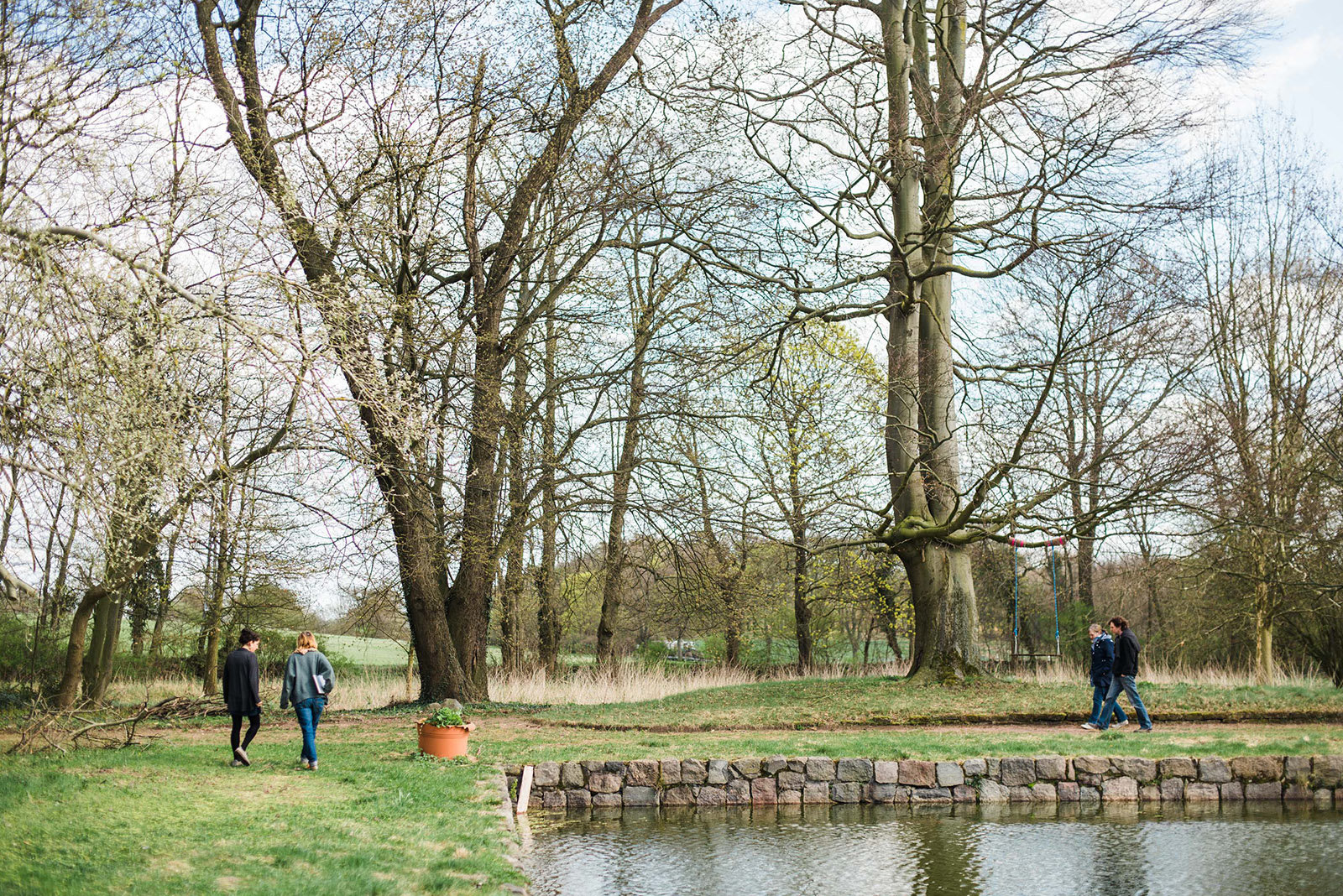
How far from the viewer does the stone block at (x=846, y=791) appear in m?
9.95

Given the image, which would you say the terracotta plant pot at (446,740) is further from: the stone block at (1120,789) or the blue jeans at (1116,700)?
the blue jeans at (1116,700)

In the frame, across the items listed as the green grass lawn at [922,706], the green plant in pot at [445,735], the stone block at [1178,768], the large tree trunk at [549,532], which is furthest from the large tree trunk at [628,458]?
the stone block at [1178,768]

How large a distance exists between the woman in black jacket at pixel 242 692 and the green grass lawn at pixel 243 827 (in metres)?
0.21

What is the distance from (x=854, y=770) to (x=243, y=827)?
572cm

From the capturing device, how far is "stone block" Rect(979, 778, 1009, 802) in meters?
9.80

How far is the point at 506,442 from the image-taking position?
15.3 m

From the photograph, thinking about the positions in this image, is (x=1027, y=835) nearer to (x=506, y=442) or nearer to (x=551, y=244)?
(x=506, y=442)

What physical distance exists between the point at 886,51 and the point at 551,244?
22.9ft

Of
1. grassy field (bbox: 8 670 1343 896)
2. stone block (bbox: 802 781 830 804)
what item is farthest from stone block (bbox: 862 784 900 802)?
grassy field (bbox: 8 670 1343 896)

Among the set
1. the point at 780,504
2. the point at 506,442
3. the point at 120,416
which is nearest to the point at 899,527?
the point at 780,504

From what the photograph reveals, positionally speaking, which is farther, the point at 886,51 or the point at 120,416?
the point at 886,51

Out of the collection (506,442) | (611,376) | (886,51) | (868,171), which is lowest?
(506,442)

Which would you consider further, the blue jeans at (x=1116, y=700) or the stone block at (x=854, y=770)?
the blue jeans at (x=1116, y=700)

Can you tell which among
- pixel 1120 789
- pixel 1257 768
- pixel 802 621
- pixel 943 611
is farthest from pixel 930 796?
pixel 802 621
